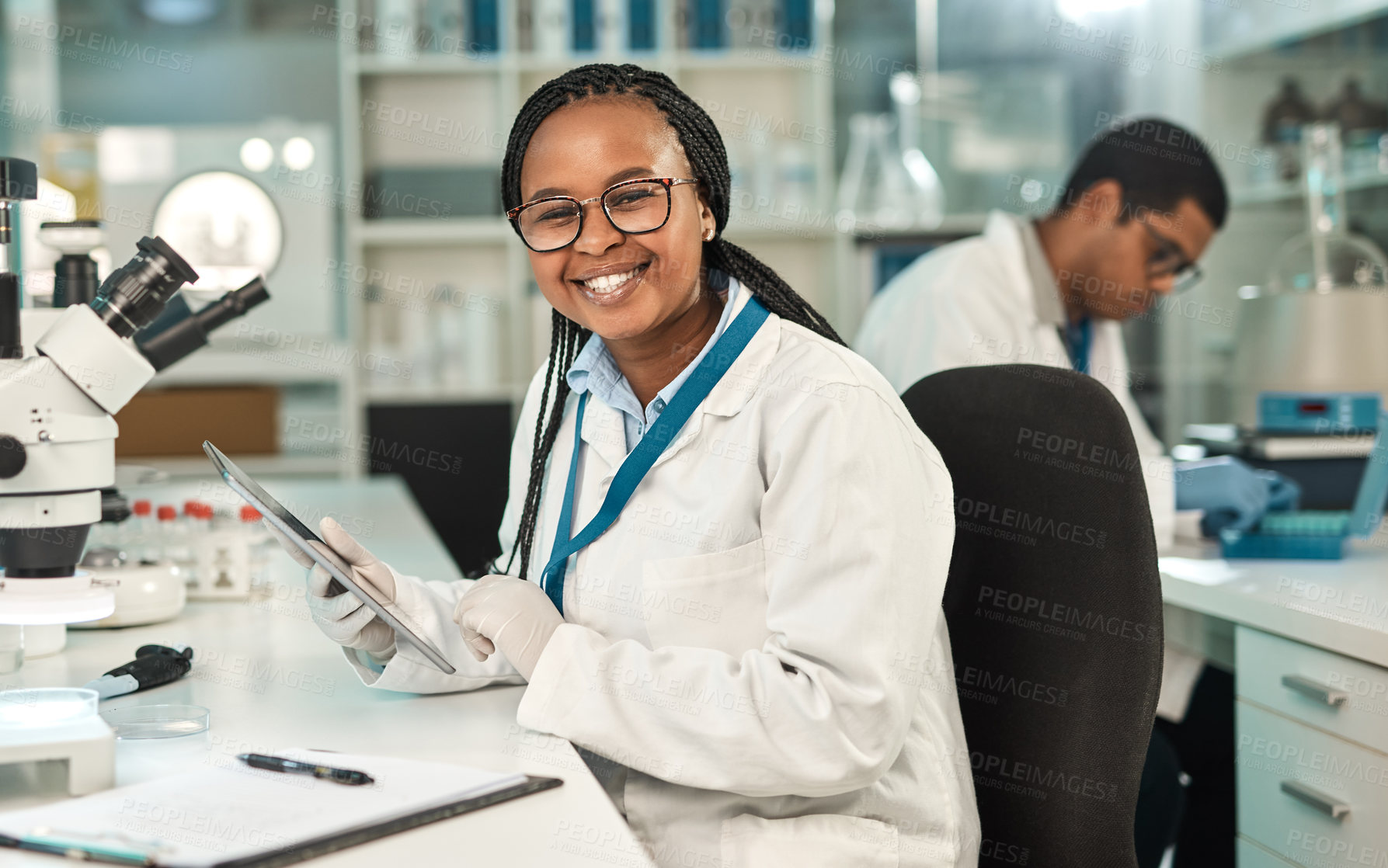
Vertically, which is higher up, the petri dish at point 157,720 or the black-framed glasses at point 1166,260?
the black-framed glasses at point 1166,260

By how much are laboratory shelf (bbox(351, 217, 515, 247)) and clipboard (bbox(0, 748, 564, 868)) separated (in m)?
2.82

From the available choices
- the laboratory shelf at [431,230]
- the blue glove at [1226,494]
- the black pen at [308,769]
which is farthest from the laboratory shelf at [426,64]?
the black pen at [308,769]

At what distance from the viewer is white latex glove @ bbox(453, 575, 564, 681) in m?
1.00

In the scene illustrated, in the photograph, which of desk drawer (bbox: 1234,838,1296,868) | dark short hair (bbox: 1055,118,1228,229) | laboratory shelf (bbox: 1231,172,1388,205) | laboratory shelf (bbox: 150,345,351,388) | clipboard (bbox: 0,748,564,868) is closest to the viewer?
clipboard (bbox: 0,748,564,868)

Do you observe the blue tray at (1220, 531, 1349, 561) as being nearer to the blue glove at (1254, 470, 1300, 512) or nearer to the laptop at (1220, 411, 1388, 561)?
the laptop at (1220, 411, 1388, 561)

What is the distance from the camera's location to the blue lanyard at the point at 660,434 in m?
1.08

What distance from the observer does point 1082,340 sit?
2.32m

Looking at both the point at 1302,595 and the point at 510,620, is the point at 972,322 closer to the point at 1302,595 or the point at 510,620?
the point at 1302,595

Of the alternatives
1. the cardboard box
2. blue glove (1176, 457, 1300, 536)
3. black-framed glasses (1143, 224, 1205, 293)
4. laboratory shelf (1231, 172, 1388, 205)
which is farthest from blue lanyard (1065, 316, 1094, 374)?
the cardboard box

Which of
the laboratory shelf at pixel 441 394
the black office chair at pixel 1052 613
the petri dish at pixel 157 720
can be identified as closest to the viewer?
the petri dish at pixel 157 720

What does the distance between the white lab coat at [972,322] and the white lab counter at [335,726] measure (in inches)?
38.1

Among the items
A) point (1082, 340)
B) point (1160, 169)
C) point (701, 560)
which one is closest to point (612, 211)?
point (701, 560)

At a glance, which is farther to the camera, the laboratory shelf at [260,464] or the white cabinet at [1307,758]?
the laboratory shelf at [260,464]

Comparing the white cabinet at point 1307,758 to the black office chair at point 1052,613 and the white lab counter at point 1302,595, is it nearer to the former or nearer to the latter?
the white lab counter at point 1302,595
